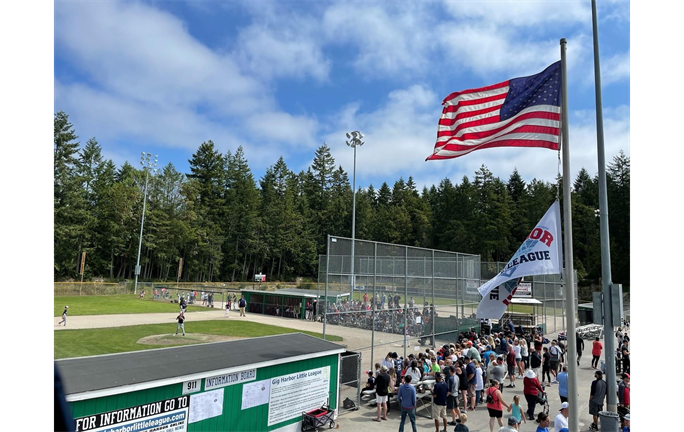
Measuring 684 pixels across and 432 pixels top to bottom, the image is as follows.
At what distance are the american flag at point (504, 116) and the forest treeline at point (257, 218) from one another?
58.4 metres

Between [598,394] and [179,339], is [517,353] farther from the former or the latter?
[179,339]

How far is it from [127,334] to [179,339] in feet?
11.4

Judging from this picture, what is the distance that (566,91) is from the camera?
791 centimetres

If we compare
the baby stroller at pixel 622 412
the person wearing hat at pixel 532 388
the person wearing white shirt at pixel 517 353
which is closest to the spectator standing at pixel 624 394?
the baby stroller at pixel 622 412

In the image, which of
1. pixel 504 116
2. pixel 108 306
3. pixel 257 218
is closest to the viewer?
pixel 504 116

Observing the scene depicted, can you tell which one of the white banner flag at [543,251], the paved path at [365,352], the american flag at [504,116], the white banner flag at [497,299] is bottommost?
the paved path at [365,352]

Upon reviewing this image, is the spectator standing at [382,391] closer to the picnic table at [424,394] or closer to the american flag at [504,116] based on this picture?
the picnic table at [424,394]

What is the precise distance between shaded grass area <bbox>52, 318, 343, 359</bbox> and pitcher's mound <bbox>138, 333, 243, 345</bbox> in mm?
Answer: 352

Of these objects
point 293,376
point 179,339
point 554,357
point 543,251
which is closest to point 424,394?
point 293,376

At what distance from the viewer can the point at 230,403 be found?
1047 centimetres

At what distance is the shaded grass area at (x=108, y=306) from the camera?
33.9 meters
